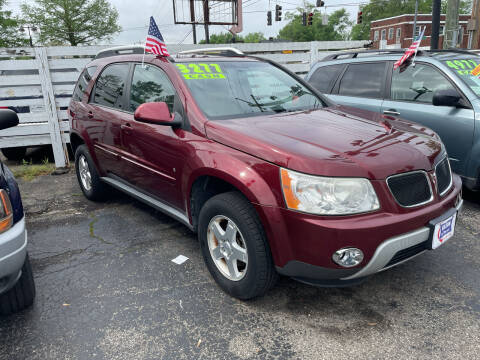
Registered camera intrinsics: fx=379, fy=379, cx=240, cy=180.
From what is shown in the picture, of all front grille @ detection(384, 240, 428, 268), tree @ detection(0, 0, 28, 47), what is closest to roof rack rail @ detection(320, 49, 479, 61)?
front grille @ detection(384, 240, 428, 268)

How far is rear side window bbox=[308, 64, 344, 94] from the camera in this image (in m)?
5.41

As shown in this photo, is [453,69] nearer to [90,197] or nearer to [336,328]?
[336,328]

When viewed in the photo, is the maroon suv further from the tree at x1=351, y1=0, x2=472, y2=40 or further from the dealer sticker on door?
the tree at x1=351, y1=0, x2=472, y2=40

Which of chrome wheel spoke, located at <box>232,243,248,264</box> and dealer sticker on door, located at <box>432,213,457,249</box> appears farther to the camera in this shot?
chrome wheel spoke, located at <box>232,243,248,264</box>

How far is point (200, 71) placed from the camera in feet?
10.5

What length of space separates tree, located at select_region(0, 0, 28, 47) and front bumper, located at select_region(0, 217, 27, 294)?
130ft

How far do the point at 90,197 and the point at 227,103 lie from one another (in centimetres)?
263

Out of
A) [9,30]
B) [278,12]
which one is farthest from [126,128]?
[9,30]

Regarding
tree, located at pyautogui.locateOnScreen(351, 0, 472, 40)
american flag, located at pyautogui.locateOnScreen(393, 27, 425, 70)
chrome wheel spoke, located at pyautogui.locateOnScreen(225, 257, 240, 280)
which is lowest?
chrome wheel spoke, located at pyautogui.locateOnScreen(225, 257, 240, 280)

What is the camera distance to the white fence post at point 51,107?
620cm

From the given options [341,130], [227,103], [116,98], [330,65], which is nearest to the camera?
[341,130]

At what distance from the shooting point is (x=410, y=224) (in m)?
2.20

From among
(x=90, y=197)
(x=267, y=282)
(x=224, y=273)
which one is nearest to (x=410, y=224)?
(x=267, y=282)

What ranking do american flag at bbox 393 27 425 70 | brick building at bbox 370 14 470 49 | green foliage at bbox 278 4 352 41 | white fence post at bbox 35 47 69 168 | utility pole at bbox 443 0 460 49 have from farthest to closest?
green foliage at bbox 278 4 352 41 → brick building at bbox 370 14 470 49 → utility pole at bbox 443 0 460 49 → white fence post at bbox 35 47 69 168 → american flag at bbox 393 27 425 70
